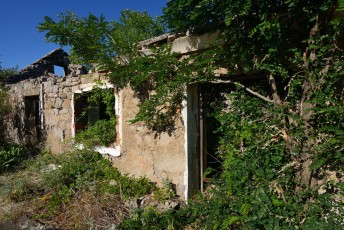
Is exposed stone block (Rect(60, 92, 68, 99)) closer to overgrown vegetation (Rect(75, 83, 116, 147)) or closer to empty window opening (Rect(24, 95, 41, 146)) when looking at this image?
overgrown vegetation (Rect(75, 83, 116, 147))

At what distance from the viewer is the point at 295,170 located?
107 inches

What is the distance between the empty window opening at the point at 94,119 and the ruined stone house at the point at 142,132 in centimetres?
10

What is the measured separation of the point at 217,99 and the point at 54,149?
15.7 ft

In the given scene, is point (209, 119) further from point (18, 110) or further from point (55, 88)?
point (18, 110)

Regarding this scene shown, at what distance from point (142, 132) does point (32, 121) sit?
17.3ft

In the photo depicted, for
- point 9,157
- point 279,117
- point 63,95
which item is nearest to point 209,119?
point 279,117

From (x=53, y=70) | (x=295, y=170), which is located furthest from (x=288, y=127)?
(x=53, y=70)

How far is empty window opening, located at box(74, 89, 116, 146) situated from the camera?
5.39 meters

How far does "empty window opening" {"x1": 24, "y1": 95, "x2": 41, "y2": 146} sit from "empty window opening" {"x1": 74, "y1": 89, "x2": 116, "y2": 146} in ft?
7.08

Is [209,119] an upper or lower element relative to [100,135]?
upper

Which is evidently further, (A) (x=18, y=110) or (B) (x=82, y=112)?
(A) (x=18, y=110)

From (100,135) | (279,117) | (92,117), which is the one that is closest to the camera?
(279,117)

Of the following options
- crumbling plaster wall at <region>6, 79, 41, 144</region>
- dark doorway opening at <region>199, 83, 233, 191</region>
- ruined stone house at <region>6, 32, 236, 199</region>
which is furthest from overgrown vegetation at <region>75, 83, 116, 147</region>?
crumbling plaster wall at <region>6, 79, 41, 144</region>

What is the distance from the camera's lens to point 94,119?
6.90 metres
